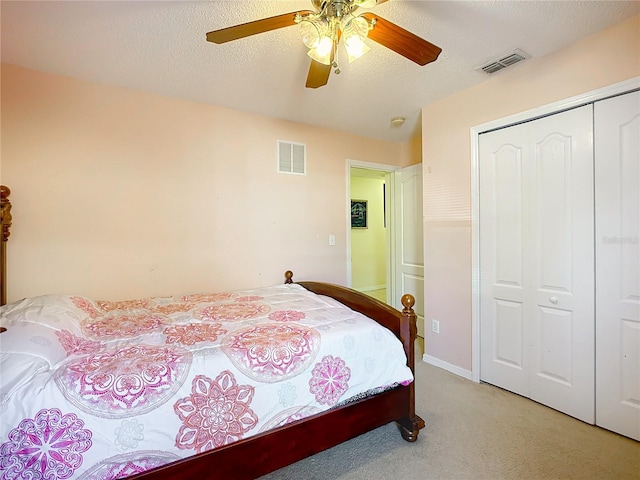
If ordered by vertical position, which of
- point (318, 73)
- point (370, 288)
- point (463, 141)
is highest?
point (318, 73)

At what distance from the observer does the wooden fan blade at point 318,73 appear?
1578 mm

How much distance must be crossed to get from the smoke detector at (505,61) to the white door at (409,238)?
131 cm

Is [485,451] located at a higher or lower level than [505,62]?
lower

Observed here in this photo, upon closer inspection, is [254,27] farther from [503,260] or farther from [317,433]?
[503,260]

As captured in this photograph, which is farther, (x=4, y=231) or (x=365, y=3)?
(x=4, y=231)

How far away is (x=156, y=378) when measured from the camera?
1.15 m

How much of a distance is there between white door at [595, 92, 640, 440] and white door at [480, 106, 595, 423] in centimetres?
5

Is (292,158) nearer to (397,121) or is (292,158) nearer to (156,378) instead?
(397,121)

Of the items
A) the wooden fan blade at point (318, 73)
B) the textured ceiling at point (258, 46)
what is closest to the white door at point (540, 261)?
the textured ceiling at point (258, 46)

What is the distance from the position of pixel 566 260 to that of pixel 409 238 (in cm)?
174

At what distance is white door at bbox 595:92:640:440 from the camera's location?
1694 millimetres

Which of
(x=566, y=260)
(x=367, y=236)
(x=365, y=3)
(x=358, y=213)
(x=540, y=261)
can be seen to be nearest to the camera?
(x=365, y=3)

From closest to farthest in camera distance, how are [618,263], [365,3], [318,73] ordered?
[365,3] < [318,73] < [618,263]

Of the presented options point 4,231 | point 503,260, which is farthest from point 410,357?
point 4,231
